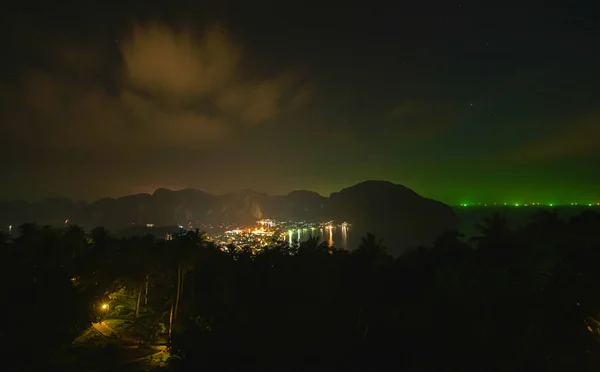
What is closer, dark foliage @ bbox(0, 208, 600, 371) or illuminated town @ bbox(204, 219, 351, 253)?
dark foliage @ bbox(0, 208, 600, 371)

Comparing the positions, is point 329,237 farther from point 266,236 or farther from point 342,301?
point 342,301

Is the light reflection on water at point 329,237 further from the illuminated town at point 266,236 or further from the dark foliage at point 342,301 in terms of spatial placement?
the dark foliage at point 342,301

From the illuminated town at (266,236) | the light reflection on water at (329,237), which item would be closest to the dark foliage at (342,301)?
the illuminated town at (266,236)

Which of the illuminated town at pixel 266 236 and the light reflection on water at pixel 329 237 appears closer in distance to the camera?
the illuminated town at pixel 266 236

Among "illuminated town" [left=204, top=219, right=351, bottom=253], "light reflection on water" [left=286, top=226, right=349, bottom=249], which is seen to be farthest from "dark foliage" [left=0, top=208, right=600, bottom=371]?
"light reflection on water" [left=286, top=226, right=349, bottom=249]

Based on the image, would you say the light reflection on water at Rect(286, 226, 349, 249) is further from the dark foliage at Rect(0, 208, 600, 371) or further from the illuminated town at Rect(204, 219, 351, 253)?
the dark foliage at Rect(0, 208, 600, 371)

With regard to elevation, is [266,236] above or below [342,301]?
above

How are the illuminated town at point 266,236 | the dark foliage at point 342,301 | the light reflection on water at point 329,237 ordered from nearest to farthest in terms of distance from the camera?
the dark foliage at point 342,301 < the illuminated town at point 266,236 < the light reflection on water at point 329,237

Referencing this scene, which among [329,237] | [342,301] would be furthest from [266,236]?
[342,301]

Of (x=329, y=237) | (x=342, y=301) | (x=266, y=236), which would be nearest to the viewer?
(x=342, y=301)

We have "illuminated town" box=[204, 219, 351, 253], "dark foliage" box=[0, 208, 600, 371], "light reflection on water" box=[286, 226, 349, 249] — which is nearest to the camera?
"dark foliage" box=[0, 208, 600, 371]

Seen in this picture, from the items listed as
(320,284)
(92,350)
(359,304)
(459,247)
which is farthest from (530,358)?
(92,350)

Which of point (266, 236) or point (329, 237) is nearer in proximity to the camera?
point (266, 236)

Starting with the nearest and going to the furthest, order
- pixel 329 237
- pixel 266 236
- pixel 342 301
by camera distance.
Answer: pixel 342 301 → pixel 266 236 → pixel 329 237
